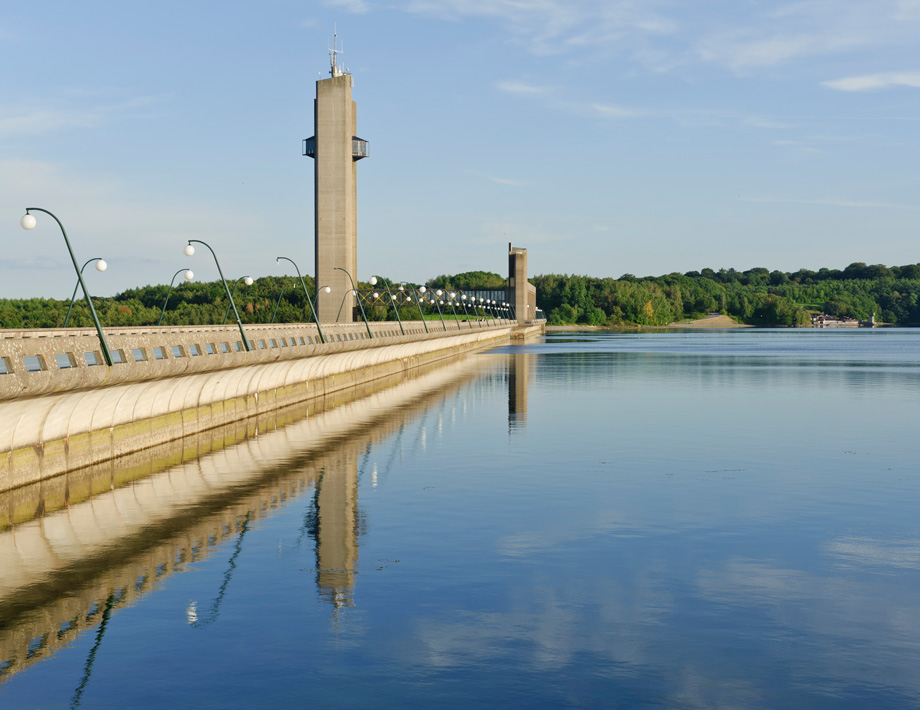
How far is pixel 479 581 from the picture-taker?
16.1 m

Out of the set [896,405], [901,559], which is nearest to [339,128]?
[896,405]

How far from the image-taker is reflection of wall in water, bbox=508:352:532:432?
43594 millimetres

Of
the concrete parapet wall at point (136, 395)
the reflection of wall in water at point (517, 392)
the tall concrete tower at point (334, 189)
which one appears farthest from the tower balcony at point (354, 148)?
the concrete parapet wall at point (136, 395)

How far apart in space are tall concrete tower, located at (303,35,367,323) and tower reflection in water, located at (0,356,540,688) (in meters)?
72.6

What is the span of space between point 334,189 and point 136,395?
83776mm

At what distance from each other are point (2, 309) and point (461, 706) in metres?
122

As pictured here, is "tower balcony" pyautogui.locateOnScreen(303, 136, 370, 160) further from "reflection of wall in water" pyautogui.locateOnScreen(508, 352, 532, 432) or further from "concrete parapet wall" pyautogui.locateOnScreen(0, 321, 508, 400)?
"concrete parapet wall" pyautogui.locateOnScreen(0, 321, 508, 400)

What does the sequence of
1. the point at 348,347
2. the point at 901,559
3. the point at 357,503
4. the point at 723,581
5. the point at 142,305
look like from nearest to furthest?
the point at 723,581 < the point at 901,559 < the point at 357,503 < the point at 348,347 < the point at 142,305

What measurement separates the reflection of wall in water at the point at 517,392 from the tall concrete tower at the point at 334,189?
2482 centimetres

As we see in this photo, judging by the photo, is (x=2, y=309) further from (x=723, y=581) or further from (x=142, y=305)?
(x=723, y=581)

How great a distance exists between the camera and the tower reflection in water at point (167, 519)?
14.7 metres

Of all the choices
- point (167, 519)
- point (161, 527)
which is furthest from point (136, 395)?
point (161, 527)

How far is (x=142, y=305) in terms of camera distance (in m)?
165

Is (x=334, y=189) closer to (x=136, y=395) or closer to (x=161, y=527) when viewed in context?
(x=136, y=395)
